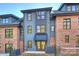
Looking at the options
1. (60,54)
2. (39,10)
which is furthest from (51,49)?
(39,10)

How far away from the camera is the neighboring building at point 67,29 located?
215 cm

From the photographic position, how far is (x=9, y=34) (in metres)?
2.21

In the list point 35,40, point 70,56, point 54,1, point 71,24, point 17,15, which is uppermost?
point 54,1

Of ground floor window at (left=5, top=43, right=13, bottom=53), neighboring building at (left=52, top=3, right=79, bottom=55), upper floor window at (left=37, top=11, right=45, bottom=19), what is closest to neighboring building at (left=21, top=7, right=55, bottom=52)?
upper floor window at (left=37, top=11, right=45, bottom=19)

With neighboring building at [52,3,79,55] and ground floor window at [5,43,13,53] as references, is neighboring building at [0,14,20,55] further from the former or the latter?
neighboring building at [52,3,79,55]

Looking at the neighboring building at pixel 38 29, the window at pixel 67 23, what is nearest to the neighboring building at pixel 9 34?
the neighboring building at pixel 38 29

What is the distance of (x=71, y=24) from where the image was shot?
2180 millimetres

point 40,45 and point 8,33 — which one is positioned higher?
point 8,33

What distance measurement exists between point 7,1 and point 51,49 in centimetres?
96

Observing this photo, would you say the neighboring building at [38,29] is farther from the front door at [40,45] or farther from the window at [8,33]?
the window at [8,33]

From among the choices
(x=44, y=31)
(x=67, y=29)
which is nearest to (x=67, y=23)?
(x=67, y=29)

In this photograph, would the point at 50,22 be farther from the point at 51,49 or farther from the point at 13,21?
the point at 13,21

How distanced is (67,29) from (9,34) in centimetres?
85

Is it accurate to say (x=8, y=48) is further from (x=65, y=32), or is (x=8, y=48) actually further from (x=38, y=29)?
(x=65, y=32)
